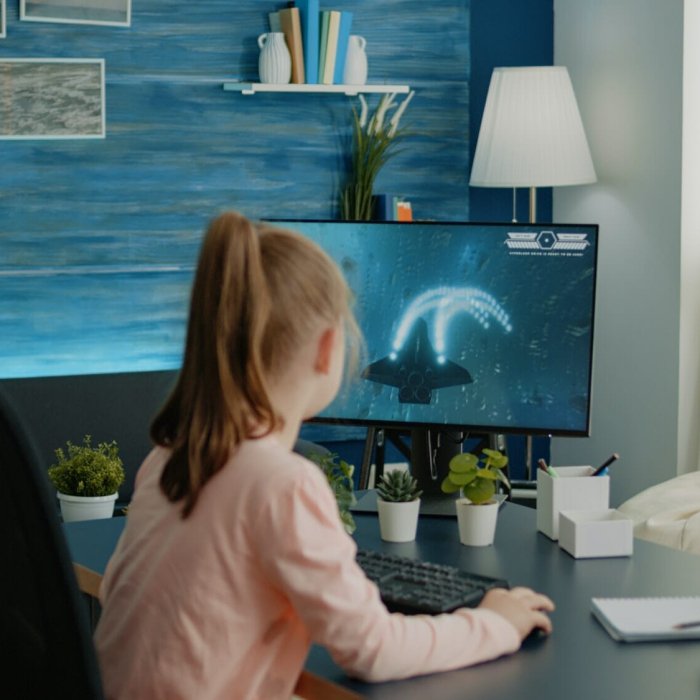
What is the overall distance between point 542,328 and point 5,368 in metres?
2.26

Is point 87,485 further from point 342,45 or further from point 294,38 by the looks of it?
point 342,45

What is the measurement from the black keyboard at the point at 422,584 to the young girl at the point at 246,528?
0.61ft

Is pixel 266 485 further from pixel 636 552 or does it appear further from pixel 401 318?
pixel 401 318

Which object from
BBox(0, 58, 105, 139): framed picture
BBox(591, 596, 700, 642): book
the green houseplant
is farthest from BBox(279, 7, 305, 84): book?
BBox(591, 596, 700, 642): book

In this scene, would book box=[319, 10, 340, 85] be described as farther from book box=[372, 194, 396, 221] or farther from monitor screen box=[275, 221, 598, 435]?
monitor screen box=[275, 221, 598, 435]

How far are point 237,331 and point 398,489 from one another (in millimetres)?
768

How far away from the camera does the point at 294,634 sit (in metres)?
1.42

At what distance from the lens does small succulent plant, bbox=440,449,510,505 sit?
205 cm

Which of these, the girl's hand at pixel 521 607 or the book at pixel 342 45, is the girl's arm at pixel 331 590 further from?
the book at pixel 342 45

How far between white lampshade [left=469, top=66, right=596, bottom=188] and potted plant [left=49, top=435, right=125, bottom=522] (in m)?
2.22

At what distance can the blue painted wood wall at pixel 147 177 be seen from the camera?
13.3ft

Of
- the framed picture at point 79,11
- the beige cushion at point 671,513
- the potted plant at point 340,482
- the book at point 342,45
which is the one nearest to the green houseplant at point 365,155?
the book at point 342,45

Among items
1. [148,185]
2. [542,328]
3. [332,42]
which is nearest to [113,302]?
[148,185]

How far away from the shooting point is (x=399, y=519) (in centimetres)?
208
